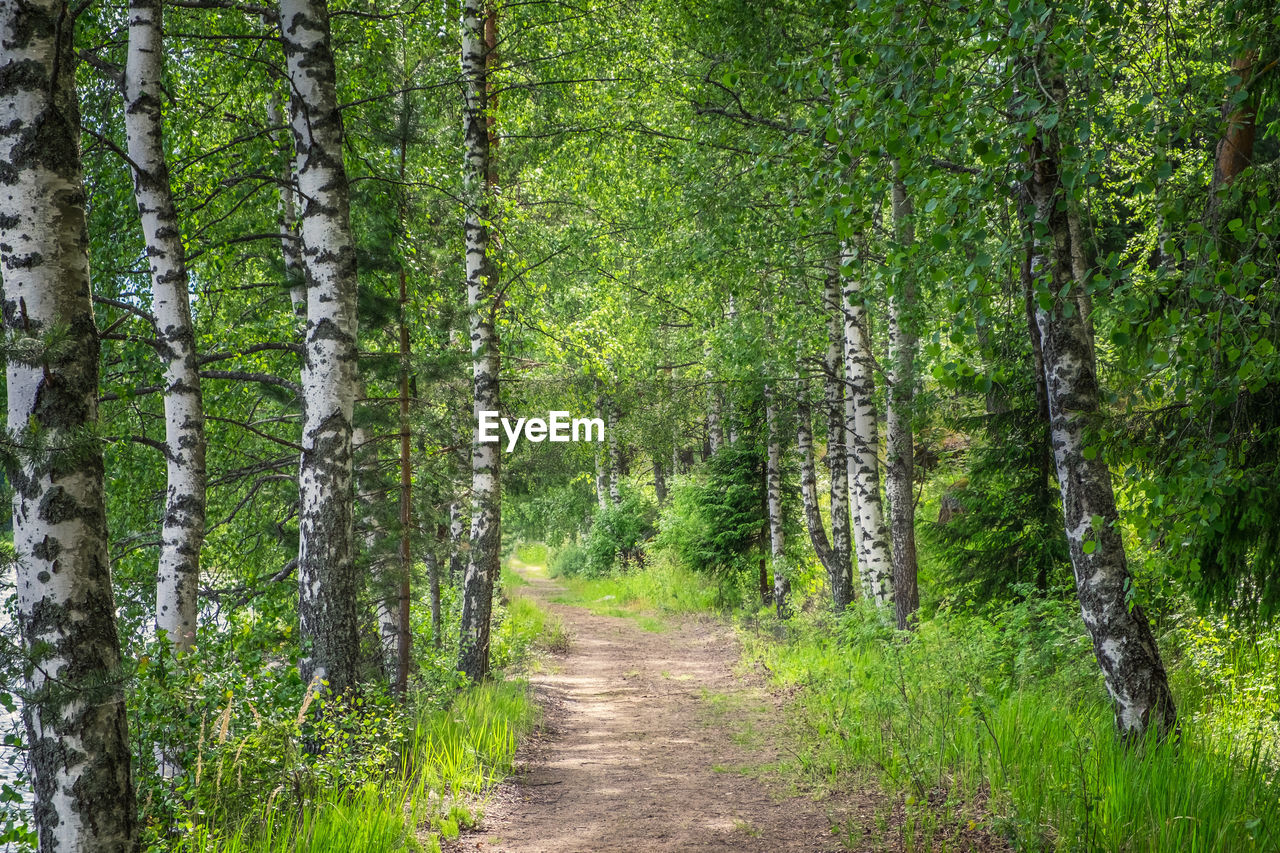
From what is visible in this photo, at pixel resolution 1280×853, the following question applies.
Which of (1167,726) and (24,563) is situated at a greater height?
(24,563)

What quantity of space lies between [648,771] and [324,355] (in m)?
4.24

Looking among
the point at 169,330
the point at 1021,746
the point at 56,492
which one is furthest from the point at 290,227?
the point at 1021,746

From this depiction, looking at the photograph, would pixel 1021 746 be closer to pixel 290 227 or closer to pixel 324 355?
A: pixel 324 355

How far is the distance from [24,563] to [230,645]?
2.20 meters

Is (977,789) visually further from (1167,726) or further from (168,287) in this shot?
(168,287)

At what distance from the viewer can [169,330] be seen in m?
5.85

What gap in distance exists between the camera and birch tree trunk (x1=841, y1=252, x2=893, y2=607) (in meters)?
9.31

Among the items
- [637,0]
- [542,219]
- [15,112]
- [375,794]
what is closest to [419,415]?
[375,794]

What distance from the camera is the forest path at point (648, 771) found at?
17.5ft

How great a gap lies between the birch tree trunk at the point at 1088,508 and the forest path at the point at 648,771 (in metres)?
1.84

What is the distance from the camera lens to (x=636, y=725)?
8.72 metres

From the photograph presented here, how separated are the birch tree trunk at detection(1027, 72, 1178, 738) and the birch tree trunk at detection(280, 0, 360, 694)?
431cm

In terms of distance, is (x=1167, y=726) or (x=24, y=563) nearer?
(x=24, y=563)

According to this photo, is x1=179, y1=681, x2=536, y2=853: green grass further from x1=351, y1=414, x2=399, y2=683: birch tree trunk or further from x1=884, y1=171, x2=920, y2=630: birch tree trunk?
x1=884, y1=171, x2=920, y2=630: birch tree trunk
